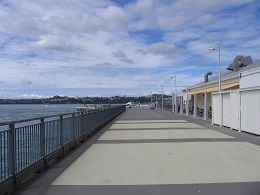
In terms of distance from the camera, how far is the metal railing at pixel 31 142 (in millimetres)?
6041

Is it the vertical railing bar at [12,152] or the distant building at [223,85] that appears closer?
the vertical railing bar at [12,152]

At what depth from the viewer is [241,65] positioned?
38938mm

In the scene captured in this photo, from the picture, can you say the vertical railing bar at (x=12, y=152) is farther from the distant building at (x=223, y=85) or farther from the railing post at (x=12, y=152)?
the distant building at (x=223, y=85)

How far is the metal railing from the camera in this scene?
604 cm

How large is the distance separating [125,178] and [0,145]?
2.54 meters

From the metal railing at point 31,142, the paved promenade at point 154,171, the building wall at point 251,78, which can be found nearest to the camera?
the metal railing at point 31,142

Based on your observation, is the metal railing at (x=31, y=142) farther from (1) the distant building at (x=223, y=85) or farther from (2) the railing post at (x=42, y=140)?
(1) the distant building at (x=223, y=85)

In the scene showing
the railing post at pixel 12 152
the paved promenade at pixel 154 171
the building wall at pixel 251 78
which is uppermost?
the building wall at pixel 251 78

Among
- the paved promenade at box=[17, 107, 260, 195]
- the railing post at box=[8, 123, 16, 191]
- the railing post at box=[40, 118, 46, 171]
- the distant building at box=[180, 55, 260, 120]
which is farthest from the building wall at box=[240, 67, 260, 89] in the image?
the railing post at box=[8, 123, 16, 191]

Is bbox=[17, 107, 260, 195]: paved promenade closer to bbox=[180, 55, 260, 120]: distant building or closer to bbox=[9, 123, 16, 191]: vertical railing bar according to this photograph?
bbox=[9, 123, 16, 191]: vertical railing bar

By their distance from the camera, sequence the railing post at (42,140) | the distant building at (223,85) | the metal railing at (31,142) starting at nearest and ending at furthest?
the metal railing at (31,142)
the railing post at (42,140)
the distant building at (223,85)

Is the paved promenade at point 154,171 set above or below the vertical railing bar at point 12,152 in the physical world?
below

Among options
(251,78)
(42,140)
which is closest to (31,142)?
(42,140)

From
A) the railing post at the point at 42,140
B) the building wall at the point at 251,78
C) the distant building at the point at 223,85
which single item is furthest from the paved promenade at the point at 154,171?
the distant building at the point at 223,85
